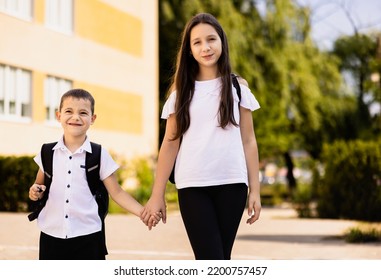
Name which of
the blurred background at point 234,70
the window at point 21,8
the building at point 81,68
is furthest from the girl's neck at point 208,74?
the window at point 21,8

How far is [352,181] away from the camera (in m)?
12.0

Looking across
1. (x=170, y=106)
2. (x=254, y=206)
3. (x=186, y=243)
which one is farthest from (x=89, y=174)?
(x=186, y=243)

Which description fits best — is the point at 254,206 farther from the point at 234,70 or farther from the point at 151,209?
the point at 234,70

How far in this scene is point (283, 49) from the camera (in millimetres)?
19500

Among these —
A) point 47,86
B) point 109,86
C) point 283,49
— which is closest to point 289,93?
point 283,49

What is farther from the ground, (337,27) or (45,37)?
(337,27)

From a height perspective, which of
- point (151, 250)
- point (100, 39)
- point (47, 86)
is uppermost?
point (100, 39)

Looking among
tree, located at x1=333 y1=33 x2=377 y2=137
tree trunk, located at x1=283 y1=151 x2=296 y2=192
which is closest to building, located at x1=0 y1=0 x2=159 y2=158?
tree, located at x1=333 y1=33 x2=377 y2=137

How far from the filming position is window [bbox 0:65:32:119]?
483 inches

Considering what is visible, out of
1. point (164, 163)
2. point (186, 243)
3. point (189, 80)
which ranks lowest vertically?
point (186, 243)

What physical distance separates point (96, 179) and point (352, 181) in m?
9.20

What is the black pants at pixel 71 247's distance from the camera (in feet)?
10.7

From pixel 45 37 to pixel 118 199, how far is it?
1079cm
